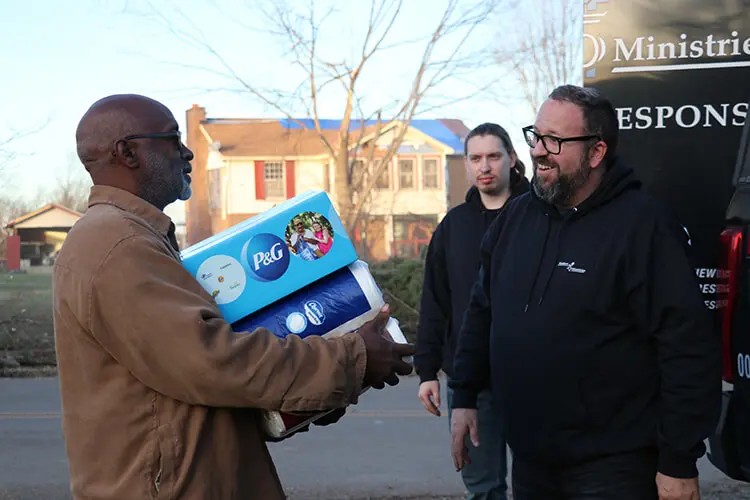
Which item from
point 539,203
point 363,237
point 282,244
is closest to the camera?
point 282,244

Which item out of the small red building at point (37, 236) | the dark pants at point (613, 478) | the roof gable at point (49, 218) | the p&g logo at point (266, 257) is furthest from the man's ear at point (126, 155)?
the roof gable at point (49, 218)

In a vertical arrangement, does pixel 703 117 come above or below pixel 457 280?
above

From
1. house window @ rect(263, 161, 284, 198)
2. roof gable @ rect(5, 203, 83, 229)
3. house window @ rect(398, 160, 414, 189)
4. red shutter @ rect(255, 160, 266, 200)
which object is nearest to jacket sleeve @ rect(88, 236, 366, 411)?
roof gable @ rect(5, 203, 83, 229)

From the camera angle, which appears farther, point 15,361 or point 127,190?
point 15,361

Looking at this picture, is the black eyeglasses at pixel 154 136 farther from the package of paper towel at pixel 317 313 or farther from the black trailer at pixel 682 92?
the black trailer at pixel 682 92

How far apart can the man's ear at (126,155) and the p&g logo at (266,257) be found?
14.4 inches

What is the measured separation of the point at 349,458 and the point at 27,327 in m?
5.99

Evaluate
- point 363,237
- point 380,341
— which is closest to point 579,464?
point 380,341

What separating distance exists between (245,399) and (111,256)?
462 millimetres

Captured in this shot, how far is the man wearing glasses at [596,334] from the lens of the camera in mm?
2871

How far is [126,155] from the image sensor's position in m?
2.29

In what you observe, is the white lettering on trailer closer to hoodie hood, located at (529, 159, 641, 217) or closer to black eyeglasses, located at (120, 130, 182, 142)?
hoodie hood, located at (529, 159, 641, 217)

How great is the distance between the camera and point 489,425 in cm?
429

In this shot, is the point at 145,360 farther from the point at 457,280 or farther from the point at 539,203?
the point at 457,280
